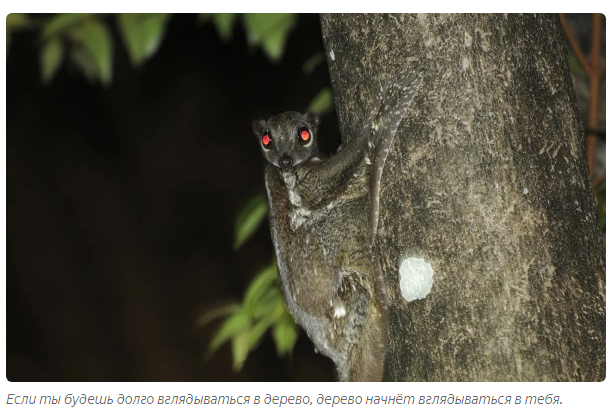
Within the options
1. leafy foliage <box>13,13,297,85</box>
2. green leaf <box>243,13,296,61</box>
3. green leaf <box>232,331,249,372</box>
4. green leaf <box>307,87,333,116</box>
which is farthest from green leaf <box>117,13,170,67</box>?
green leaf <box>232,331,249,372</box>

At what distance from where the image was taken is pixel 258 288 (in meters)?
2.41

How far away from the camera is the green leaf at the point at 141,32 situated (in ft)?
7.38

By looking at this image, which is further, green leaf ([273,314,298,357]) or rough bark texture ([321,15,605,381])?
green leaf ([273,314,298,357])

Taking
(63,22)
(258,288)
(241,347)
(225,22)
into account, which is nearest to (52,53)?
(63,22)

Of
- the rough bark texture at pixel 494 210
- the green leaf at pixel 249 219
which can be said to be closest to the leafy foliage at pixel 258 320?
the green leaf at pixel 249 219

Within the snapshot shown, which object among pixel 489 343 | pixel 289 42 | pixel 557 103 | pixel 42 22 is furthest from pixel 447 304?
pixel 289 42

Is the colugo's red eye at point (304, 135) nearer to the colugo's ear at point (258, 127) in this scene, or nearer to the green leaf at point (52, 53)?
the colugo's ear at point (258, 127)

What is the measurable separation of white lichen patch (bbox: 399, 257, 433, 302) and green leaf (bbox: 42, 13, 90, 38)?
156 cm

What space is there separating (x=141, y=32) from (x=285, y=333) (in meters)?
1.32

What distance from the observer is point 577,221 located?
177 cm

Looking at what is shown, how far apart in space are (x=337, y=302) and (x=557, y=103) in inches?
43.3

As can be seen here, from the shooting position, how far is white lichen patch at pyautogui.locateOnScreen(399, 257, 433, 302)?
1.82 meters

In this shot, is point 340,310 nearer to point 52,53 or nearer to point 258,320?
point 258,320

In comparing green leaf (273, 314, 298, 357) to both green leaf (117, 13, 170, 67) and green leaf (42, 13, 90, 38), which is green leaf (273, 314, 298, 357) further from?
green leaf (42, 13, 90, 38)
